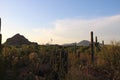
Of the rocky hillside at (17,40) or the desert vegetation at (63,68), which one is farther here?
the rocky hillside at (17,40)

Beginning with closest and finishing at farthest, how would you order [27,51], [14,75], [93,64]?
[14,75]
[93,64]
[27,51]

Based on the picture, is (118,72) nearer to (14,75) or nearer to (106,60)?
(106,60)

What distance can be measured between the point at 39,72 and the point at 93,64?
4.96 meters

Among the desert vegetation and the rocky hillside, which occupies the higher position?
the rocky hillside

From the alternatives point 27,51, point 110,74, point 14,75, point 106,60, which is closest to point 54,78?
point 14,75

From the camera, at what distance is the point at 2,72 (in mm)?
18062

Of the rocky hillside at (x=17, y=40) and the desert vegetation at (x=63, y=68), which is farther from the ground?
the rocky hillside at (x=17, y=40)

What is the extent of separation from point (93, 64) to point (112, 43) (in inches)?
88.9

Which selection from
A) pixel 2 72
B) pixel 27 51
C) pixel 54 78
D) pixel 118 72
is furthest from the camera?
pixel 27 51

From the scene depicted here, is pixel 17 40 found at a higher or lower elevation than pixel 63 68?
higher

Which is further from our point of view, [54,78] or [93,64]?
[93,64]

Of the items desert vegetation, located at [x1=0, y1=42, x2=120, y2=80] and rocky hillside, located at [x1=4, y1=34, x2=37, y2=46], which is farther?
rocky hillside, located at [x1=4, y1=34, x2=37, y2=46]

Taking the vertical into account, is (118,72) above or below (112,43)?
below

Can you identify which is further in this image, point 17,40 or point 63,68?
point 17,40
